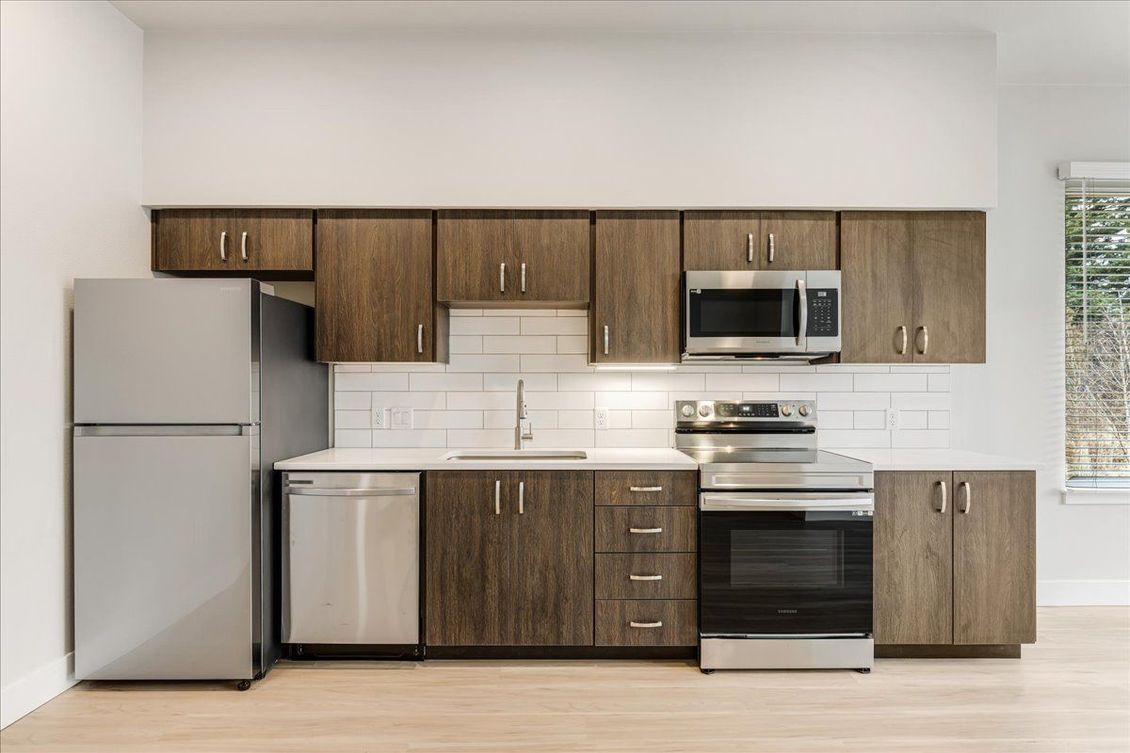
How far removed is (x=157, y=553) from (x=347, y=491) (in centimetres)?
71

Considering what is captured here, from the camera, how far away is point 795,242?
3262mm

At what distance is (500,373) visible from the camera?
3.61 meters

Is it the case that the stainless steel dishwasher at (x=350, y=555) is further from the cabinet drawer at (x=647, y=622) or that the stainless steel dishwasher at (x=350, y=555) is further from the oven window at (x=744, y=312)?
the oven window at (x=744, y=312)

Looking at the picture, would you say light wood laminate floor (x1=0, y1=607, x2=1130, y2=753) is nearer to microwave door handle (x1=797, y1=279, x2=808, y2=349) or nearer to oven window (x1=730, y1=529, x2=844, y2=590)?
oven window (x1=730, y1=529, x2=844, y2=590)

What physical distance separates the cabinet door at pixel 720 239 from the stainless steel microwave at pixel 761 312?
0.08 meters

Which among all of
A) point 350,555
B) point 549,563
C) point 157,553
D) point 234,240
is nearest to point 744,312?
point 549,563

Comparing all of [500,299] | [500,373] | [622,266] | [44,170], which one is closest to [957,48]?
[622,266]

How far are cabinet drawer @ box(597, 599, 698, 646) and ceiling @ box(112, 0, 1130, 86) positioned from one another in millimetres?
2476

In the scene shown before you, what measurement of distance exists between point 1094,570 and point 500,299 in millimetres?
3372

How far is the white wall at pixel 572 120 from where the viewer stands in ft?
10.5

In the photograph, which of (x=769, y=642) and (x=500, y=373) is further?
(x=500, y=373)

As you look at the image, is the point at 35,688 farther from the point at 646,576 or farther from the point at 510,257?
the point at 510,257

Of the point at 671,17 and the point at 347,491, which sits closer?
the point at 347,491

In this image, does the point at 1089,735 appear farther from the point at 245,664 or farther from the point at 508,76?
the point at 508,76
